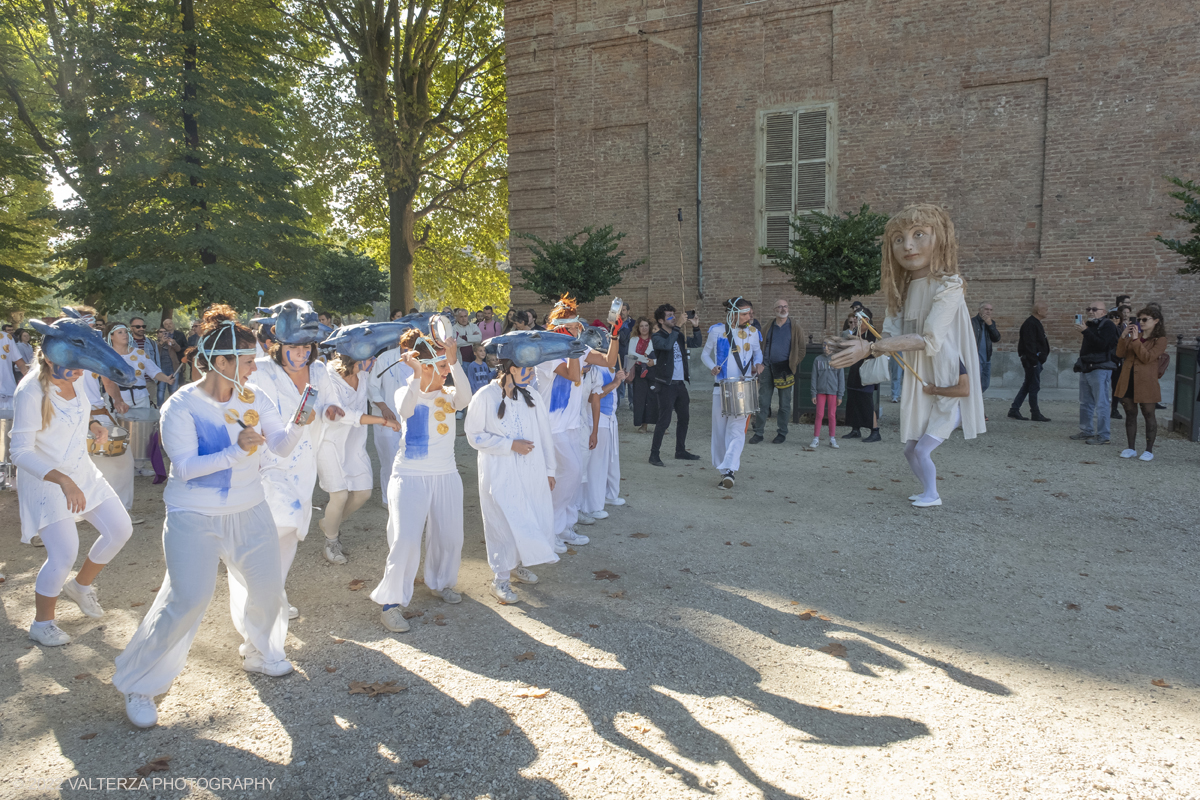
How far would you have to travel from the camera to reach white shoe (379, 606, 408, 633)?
15.6ft

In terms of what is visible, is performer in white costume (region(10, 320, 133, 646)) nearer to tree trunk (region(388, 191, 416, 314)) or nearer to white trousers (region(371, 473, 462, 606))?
white trousers (region(371, 473, 462, 606))

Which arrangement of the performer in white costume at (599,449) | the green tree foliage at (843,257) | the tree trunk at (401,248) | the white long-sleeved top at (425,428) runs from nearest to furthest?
the white long-sleeved top at (425,428) < the performer in white costume at (599,449) < the green tree foliage at (843,257) < the tree trunk at (401,248)

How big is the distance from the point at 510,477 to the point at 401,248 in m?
18.5

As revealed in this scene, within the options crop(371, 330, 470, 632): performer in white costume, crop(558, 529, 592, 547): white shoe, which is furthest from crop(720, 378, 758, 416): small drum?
crop(371, 330, 470, 632): performer in white costume

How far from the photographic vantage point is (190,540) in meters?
3.63

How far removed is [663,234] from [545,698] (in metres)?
15.5

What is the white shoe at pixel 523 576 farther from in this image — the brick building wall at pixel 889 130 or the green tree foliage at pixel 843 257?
the brick building wall at pixel 889 130

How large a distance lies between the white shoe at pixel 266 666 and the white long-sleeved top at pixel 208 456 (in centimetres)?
94

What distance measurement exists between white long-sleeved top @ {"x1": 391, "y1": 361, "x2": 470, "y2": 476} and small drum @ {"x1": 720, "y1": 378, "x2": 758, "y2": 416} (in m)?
4.01

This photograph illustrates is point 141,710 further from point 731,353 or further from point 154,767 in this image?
point 731,353

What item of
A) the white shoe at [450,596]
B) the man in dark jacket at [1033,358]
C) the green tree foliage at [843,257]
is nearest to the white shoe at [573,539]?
the white shoe at [450,596]

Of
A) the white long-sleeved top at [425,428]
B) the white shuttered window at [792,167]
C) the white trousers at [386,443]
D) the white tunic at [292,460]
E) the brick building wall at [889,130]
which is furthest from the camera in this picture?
the white shuttered window at [792,167]

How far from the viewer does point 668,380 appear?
10.0 m

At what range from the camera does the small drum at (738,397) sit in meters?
8.24
